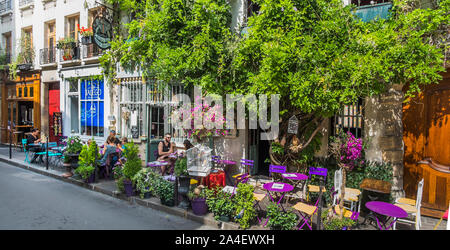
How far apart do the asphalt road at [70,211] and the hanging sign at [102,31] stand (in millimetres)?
6222

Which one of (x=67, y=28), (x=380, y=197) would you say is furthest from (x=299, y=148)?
(x=67, y=28)

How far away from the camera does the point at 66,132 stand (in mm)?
14539

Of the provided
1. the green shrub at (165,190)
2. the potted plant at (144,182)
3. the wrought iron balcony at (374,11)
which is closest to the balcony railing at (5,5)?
the potted plant at (144,182)

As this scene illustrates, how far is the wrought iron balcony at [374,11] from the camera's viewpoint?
6328mm

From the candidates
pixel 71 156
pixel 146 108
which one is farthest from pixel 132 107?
pixel 71 156

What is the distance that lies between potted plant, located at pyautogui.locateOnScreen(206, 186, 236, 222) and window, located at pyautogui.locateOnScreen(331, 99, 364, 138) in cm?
326

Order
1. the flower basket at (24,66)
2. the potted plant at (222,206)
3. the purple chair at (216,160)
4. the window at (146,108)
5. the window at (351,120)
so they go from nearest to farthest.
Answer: the potted plant at (222,206), the window at (351,120), the purple chair at (216,160), the window at (146,108), the flower basket at (24,66)

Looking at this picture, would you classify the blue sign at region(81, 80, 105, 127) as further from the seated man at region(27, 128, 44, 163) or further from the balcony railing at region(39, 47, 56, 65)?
the balcony railing at region(39, 47, 56, 65)

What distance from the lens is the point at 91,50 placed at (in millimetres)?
13148

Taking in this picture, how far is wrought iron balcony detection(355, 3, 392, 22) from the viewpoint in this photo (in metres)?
6.33

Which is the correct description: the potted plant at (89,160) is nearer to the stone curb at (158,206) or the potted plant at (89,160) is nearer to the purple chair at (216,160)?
the stone curb at (158,206)

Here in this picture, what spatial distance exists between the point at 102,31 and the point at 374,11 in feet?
34.1

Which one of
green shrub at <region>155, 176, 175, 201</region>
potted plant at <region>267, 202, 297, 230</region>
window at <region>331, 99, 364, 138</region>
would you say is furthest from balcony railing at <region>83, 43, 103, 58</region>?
potted plant at <region>267, 202, 297, 230</region>

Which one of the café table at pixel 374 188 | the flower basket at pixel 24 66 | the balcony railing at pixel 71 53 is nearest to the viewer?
the café table at pixel 374 188
